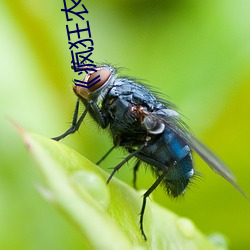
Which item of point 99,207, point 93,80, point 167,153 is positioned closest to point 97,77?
point 93,80

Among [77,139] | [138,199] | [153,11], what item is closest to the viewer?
[138,199]

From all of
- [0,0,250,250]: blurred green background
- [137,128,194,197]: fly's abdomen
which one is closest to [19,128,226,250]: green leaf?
[137,128,194,197]: fly's abdomen

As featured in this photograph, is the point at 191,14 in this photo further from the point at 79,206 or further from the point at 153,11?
the point at 79,206

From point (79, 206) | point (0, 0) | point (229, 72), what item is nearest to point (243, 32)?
point (229, 72)

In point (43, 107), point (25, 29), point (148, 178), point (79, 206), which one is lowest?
point (148, 178)

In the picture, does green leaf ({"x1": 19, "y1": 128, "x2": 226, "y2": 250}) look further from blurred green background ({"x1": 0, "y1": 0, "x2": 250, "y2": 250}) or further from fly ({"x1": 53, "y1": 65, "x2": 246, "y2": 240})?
blurred green background ({"x1": 0, "y1": 0, "x2": 250, "y2": 250})

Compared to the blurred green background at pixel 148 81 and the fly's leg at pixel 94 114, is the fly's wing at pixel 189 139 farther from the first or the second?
the blurred green background at pixel 148 81

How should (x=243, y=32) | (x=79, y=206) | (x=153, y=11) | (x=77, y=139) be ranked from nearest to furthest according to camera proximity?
(x=79, y=206), (x=77, y=139), (x=243, y=32), (x=153, y=11)
